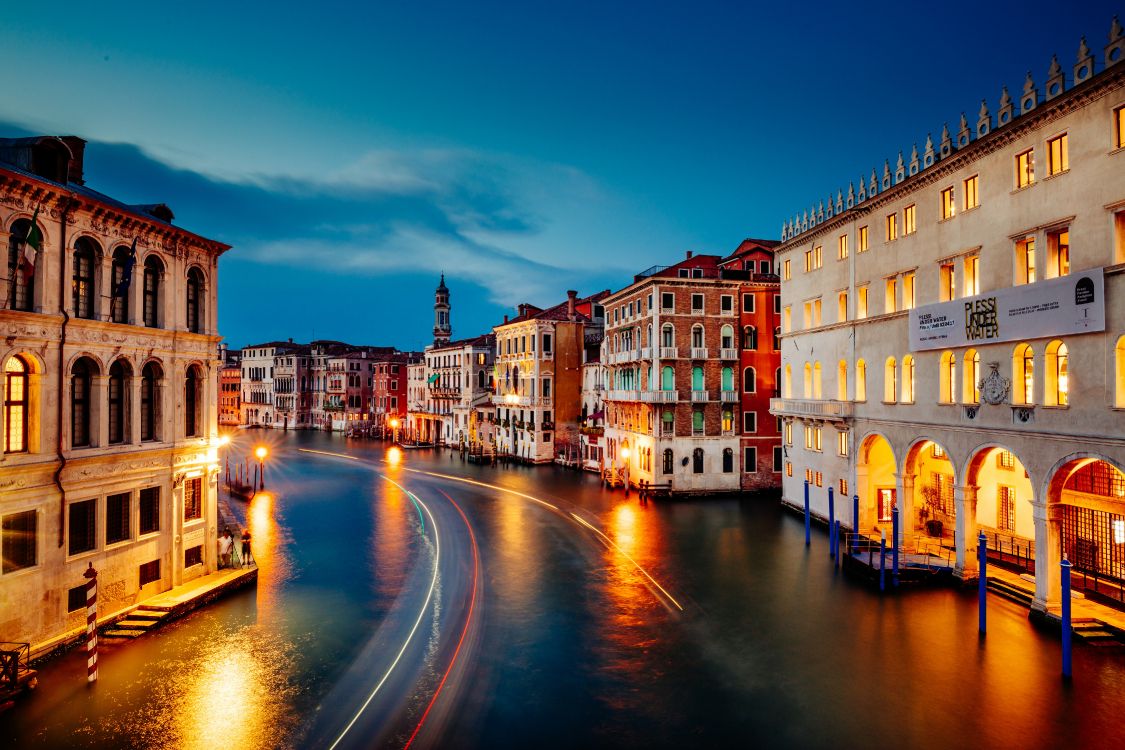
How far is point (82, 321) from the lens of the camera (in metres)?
18.4

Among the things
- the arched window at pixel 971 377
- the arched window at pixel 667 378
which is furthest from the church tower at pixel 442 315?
the arched window at pixel 971 377

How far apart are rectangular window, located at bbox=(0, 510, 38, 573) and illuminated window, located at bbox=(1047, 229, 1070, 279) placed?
2897 cm

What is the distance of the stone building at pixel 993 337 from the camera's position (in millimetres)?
18422

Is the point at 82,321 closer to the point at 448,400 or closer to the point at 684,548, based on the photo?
the point at 684,548

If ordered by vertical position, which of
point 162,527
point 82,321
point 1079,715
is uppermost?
point 82,321

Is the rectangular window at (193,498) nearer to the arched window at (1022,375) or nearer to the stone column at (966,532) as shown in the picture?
the stone column at (966,532)

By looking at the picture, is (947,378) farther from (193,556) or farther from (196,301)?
(193,556)

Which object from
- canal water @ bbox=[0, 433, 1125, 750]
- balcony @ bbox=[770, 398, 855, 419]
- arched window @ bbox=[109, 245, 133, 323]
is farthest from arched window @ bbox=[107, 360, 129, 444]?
balcony @ bbox=[770, 398, 855, 419]

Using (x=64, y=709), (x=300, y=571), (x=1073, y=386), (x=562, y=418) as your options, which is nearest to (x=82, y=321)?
(x=64, y=709)

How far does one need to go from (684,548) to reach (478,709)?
663 inches

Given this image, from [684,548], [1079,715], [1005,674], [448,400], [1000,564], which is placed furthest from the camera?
[448,400]

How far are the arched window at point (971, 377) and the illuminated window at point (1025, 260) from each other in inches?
122

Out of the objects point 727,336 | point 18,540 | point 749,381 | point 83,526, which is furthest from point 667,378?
point 18,540

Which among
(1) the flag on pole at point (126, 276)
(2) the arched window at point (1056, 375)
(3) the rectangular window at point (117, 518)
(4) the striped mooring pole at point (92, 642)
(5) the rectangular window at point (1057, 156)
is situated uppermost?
(5) the rectangular window at point (1057, 156)
